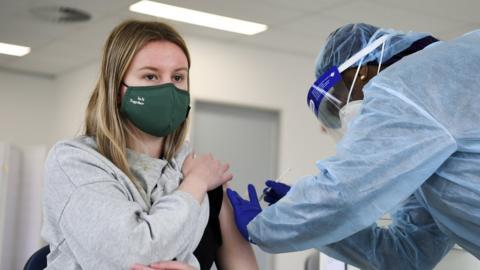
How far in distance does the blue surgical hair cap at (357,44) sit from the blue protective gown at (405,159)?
0.57ft

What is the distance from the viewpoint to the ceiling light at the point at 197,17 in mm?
4703

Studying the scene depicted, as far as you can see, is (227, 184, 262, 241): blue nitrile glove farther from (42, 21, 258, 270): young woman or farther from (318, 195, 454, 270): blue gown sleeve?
(318, 195, 454, 270): blue gown sleeve

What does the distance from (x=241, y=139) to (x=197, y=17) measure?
1.37m

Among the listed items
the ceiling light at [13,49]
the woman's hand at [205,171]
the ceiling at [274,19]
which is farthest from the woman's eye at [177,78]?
the ceiling light at [13,49]

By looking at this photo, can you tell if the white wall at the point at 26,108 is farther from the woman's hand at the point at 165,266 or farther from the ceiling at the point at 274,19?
the woman's hand at the point at 165,266

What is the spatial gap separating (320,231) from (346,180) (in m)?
0.15

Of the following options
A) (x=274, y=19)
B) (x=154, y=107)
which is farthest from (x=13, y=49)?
(x=154, y=107)

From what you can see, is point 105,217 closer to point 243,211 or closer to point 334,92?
point 243,211

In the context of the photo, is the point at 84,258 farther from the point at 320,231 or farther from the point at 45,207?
the point at 320,231

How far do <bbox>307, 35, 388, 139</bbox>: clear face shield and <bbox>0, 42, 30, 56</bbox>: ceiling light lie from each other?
5287 millimetres

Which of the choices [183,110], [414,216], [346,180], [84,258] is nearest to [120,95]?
[183,110]

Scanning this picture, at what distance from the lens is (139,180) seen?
1470mm

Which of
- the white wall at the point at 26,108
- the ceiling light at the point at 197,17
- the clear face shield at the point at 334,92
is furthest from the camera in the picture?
the white wall at the point at 26,108

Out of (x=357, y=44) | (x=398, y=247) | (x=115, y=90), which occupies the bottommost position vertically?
(x=398, y=247)
